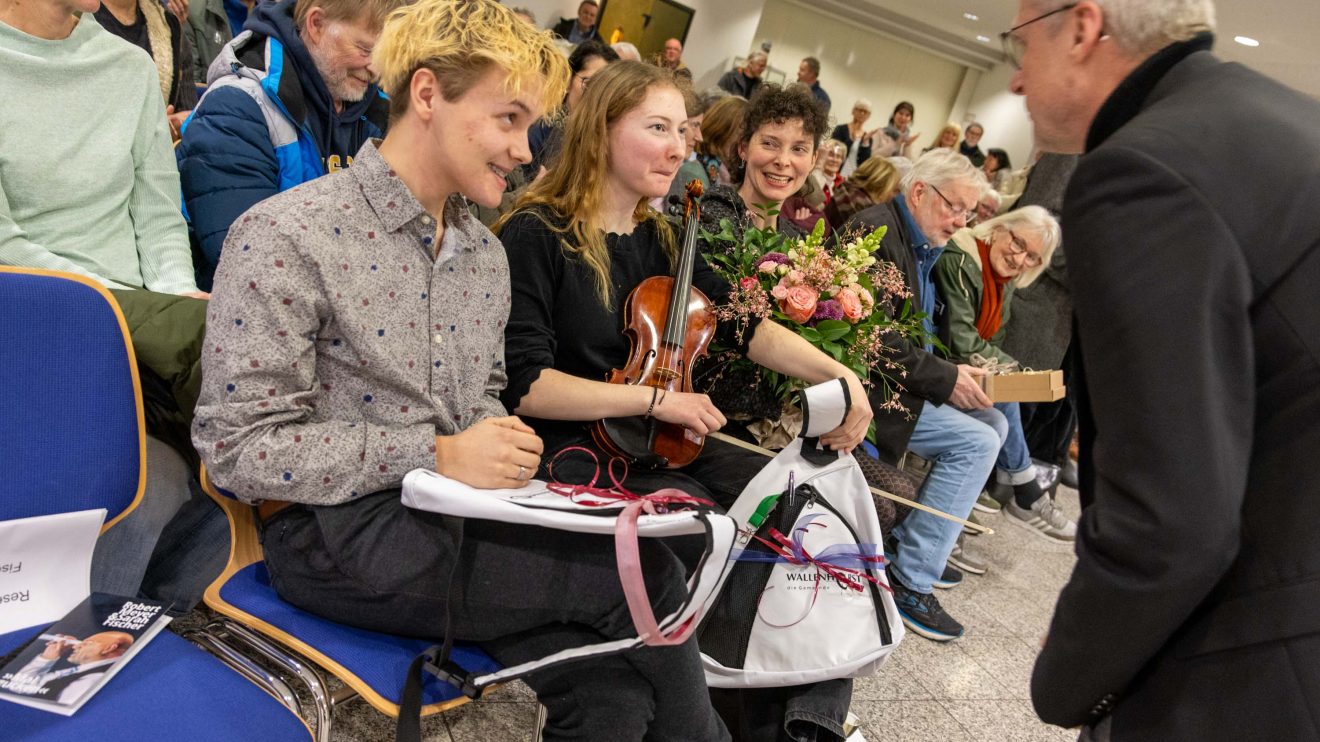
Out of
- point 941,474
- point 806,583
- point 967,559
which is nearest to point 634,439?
point 806,583

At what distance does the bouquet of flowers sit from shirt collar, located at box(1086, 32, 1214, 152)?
116 centimetres

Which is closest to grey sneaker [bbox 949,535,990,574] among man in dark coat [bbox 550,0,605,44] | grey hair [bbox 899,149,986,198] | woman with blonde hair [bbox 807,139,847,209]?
grey hair [bbox 899,149,986,198]

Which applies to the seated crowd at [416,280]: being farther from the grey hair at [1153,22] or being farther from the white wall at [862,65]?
the white wall at [862,65]

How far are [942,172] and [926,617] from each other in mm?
1751

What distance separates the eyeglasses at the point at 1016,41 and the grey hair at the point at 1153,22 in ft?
0.20

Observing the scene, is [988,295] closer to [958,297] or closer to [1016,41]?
[958,297]

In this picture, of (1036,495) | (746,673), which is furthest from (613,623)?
(1036,495)

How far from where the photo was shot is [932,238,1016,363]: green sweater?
3814 mm

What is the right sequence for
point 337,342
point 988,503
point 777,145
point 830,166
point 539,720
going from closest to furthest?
1. point 337,342
2. point 539,720
3. point 777,145
4. point 988,503
5. point 830,166

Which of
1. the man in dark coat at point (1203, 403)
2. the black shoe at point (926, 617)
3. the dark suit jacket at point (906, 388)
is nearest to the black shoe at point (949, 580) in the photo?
the black shoe at point (926, 617)

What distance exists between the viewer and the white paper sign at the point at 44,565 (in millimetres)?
1169

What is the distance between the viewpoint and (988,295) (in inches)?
160

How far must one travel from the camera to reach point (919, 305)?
11.0 ft

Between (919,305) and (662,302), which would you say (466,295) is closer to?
(662,302)
